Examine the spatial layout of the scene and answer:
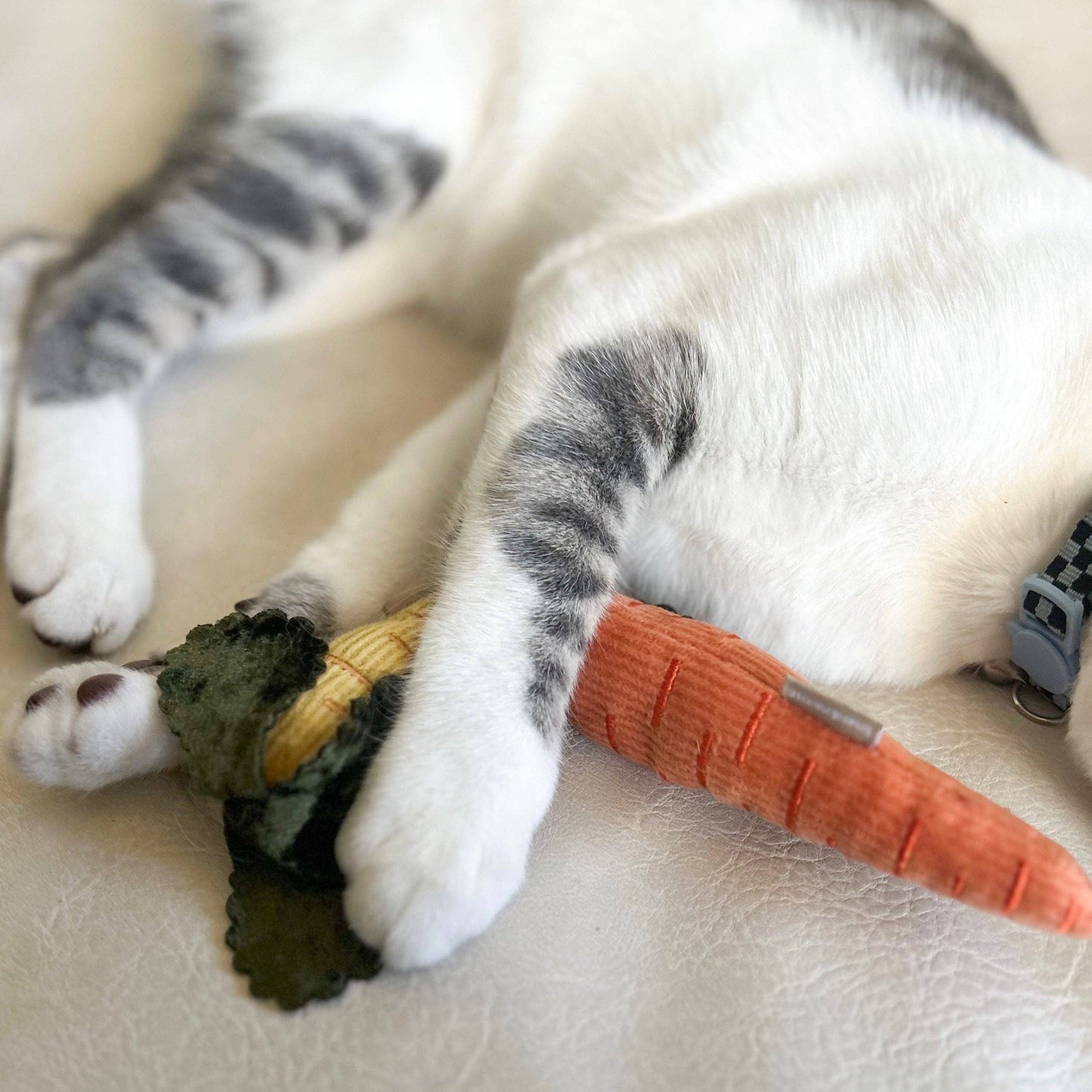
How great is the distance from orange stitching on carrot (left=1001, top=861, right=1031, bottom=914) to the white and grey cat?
257 millimetres

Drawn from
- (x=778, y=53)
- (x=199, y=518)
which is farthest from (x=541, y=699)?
(x=778, y=53)

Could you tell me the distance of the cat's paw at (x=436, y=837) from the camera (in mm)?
629

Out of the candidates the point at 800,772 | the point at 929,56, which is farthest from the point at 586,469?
the point at 929,56

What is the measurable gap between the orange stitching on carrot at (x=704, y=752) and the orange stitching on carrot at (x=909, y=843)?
0.14m

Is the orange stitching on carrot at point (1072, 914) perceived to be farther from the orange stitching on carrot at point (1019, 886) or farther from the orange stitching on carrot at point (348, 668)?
the orange stitching on carrot at point (348, 668)

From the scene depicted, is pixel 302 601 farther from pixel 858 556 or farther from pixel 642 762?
pixel 858 556

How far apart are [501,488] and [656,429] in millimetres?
141

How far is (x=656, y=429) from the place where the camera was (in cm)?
85

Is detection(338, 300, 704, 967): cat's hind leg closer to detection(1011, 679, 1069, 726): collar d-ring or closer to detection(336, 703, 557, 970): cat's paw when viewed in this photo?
detection(336, 703, 557, 970): cat's paw

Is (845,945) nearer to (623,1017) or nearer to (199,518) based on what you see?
(623,1017)

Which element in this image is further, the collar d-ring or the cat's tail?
the cat's tail

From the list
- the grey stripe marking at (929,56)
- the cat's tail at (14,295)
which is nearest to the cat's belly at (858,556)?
the grey stripe marking at (929,56)

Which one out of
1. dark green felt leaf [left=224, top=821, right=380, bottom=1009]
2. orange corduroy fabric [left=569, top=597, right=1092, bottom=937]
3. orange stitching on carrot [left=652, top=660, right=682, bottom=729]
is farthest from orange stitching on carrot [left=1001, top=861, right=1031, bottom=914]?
dark green felt leaf [left=224, top=821, right=380, bottom=1009]

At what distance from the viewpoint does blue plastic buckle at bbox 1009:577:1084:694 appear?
81 cm
